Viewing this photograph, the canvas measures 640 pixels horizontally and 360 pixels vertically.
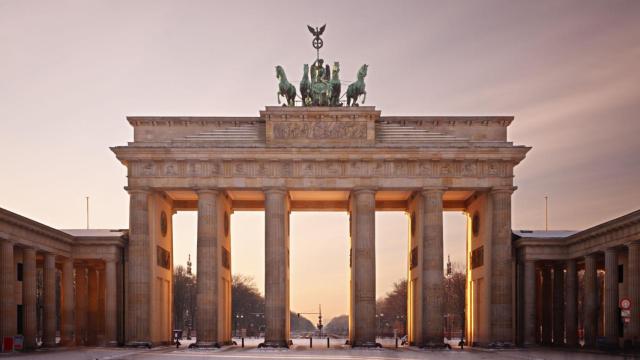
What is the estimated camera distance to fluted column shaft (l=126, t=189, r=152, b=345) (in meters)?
66.6

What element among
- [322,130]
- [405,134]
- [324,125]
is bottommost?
[405,134]

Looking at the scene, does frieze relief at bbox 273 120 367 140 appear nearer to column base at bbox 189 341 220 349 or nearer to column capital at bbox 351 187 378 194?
column capital at bbox 351 187 378 194

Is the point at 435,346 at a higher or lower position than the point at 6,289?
lower

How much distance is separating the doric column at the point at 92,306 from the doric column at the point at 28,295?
13.4 meters

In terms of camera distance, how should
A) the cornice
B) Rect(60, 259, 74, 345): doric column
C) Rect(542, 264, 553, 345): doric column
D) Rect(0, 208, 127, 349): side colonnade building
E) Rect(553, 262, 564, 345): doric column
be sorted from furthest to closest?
Rect(542, 264, 553, 345): doric column < Rect(553, 262, 564, 345): doric column < Rect(60, 259, 74, 345): doric column < Rect(0, 208, 127, 349): side colonnade building < the cornice

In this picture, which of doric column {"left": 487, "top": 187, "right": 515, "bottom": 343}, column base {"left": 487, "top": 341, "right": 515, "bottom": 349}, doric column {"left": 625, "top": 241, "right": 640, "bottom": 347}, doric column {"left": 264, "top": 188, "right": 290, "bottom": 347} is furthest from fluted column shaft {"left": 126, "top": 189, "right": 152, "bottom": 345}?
doric column {"left": 625, "top": 241, "right": 640, "bottom": 347}

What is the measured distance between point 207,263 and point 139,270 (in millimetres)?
5082

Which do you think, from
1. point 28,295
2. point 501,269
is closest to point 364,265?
point 501,269

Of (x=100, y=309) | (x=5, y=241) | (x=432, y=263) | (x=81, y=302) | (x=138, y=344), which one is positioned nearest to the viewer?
(x=5, y=241)

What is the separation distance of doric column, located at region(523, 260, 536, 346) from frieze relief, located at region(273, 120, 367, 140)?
1598 centimetres

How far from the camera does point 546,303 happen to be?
7425 cm

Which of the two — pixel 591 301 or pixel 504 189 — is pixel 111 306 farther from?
pixel 591 301

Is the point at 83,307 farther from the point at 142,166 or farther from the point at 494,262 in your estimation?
the point at 494,262

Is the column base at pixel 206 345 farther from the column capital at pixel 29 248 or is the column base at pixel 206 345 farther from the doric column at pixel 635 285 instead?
the doric column at pixel 635 285
